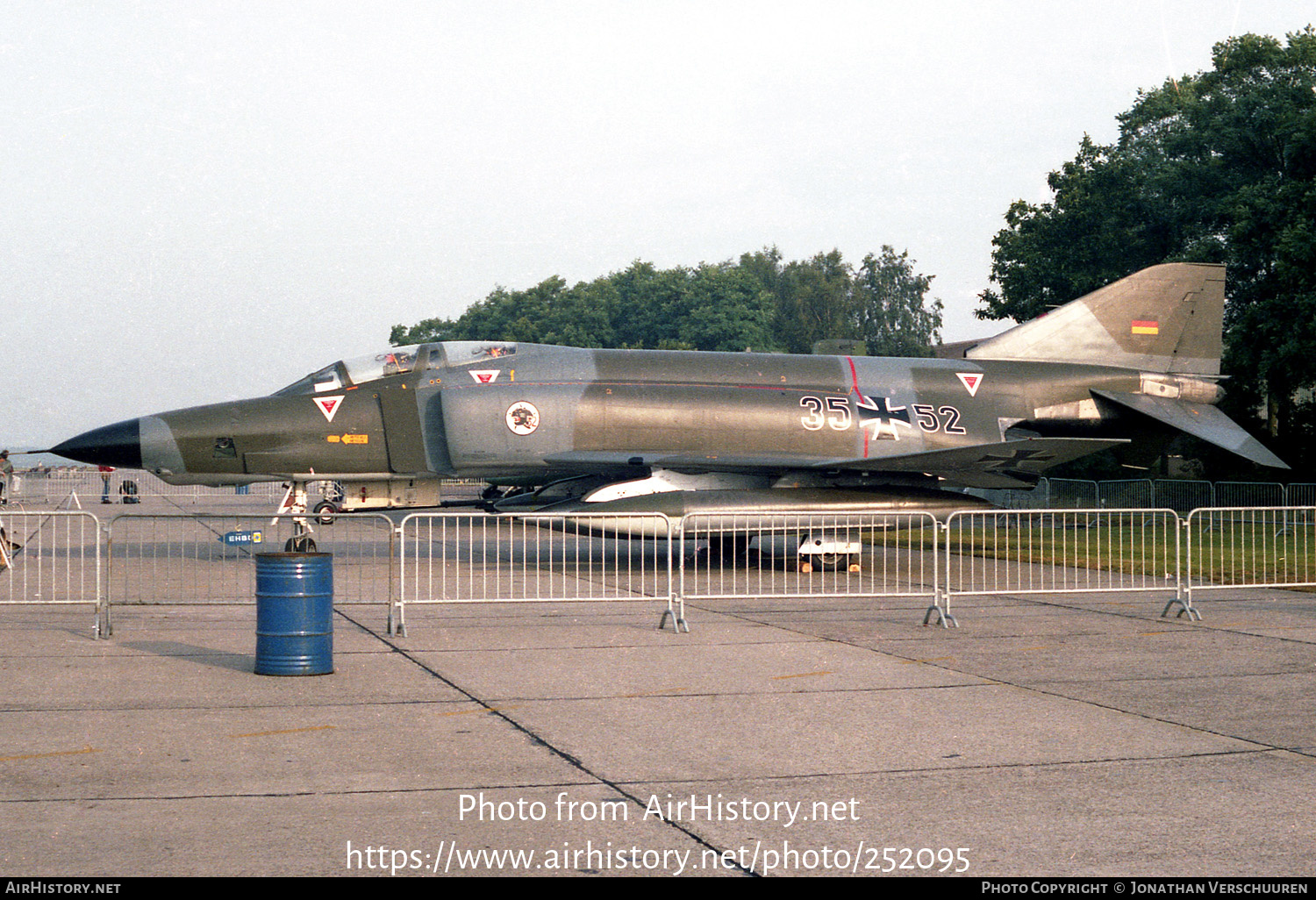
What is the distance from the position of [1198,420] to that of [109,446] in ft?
55.9

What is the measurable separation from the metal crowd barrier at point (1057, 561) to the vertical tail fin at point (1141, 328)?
2.83 m

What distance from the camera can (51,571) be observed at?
661 inches

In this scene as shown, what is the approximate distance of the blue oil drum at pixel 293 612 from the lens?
27.8 feet

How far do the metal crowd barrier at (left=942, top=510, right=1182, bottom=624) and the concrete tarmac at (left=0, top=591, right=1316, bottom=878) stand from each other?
170 cm

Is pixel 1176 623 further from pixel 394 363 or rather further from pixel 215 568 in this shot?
pixel 215 568

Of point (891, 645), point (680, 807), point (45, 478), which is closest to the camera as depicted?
point (680, 807)

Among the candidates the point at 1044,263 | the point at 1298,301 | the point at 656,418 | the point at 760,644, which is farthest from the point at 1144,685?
the point at 1044,263

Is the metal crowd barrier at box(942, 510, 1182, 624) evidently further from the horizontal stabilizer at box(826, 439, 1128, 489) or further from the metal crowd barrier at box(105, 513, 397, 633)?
the metal crowd barrier at box(105, 513, 397, 633)

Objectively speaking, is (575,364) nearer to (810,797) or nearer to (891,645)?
(891,645)

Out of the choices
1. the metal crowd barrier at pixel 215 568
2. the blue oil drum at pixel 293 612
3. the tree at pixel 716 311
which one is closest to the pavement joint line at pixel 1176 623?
the metal crowd barrier at pixel 215 568

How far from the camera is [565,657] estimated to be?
955 centimetres

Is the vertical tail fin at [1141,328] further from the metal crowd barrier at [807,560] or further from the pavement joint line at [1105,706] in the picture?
the pavement joint line at [1105,706]

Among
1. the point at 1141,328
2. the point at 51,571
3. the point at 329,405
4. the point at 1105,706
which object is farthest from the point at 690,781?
the point at 1141,328

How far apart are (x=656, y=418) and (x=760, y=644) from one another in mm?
7499
